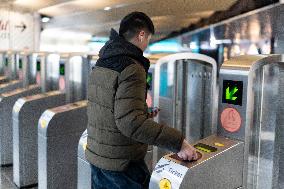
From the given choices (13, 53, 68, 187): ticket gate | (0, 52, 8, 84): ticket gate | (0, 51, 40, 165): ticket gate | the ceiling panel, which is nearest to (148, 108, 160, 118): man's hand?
(13, 53, 68, 187): ticket gate

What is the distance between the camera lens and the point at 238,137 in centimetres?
200

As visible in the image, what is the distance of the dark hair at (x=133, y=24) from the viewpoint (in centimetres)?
189

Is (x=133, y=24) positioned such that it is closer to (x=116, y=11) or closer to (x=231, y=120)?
(x=231, y=120)

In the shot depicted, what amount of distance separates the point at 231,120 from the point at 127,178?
61 centimetres

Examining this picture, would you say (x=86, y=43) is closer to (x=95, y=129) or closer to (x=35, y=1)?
(x=35, y=1)

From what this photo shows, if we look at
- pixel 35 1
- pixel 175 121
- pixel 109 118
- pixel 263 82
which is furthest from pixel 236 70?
pixel 35 1

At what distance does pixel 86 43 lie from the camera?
10070 millimetres

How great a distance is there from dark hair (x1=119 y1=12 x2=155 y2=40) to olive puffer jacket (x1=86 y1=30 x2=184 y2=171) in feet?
0.12

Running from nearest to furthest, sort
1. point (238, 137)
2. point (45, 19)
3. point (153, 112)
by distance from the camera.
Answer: point (238, 137) → point (153, 112) → point (45, 19)

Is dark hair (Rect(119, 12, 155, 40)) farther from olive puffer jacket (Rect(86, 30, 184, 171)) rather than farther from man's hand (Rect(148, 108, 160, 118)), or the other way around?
man's hand (Rect(148, 108, 160, 118))

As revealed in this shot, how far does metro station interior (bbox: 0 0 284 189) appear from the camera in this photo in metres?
1.97

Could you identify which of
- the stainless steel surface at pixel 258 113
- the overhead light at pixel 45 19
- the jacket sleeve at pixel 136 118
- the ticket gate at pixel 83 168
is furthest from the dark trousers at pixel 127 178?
the overhead light at pixel 45 19

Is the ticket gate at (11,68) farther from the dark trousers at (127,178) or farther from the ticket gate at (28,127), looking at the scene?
the dark trousers at (127,178)

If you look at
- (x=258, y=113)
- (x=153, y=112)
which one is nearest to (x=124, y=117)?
(x=153, y=112)
